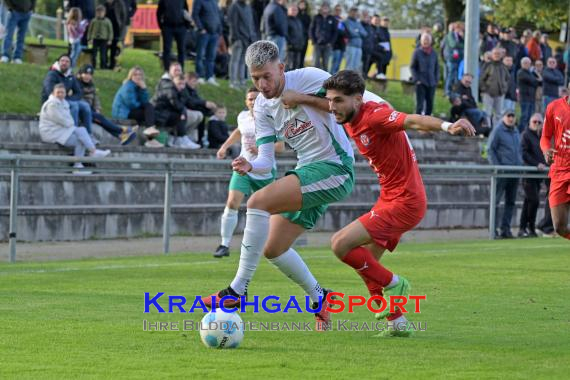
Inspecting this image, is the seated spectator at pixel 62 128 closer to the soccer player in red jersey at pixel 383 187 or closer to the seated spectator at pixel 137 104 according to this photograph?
the seated spectator at pixel 137 104

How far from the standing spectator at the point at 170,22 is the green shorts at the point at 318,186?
15854 mm

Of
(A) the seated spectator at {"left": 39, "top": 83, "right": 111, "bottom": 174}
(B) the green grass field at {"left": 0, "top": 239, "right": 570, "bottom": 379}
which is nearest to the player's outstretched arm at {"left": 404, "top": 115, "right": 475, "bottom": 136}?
(B) the green grass field at {"left": 0, "top": 239, "right": 570, "bottom": 379}

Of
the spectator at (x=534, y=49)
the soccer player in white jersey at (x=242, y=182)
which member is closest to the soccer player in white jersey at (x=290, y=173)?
the soccer player in white jersey at (x=242, y=182)

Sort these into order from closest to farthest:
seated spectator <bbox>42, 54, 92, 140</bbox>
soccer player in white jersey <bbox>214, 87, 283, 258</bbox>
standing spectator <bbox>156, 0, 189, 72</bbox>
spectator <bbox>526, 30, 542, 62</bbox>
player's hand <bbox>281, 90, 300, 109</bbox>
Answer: player's hand <bbox>281, 90, 300, 109</bbox>
soccer player in white jersey <bbox>214, 87, 283, 258</bbox>
seated spectator <bbox>42, 54, 92, 140</bbox>
standing spectator <bbox>156, 0, 189, 72</bbox>
spectator <bbox>526, 30, 542, 62</bbox>

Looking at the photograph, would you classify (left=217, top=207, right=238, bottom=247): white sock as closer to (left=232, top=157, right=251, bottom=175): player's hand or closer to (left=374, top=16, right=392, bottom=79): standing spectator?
(left=232, top=157, right=251, bottom=175): player's hand

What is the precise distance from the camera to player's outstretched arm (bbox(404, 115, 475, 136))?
7676 millimetres

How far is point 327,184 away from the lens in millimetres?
8984

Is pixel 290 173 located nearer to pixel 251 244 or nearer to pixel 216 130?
pixel 251 244

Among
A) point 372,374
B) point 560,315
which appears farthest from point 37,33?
point 372,374

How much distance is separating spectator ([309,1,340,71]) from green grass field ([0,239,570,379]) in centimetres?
1271

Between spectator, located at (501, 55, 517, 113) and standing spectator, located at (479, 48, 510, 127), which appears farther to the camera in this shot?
spectator, located at (501, 55, 517, 113)

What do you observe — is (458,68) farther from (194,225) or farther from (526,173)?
(194,225)

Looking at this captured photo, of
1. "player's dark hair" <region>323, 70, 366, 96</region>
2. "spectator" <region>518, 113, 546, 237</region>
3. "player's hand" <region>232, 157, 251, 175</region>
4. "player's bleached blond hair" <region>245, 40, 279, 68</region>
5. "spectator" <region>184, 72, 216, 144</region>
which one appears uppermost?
"player's bleached blond hair" <region>245, 40, 279, 68</region>

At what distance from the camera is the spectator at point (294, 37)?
26.6 meters
